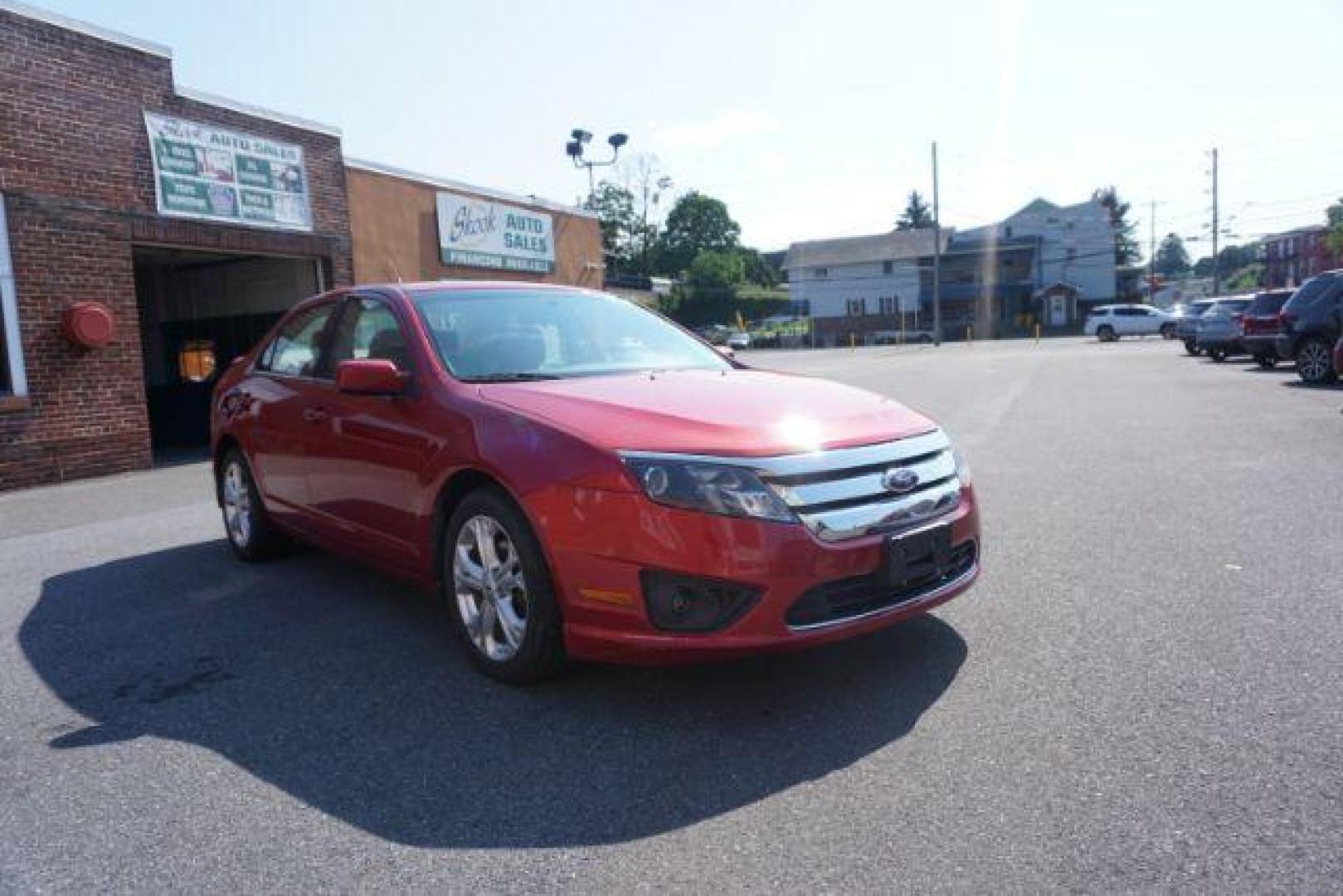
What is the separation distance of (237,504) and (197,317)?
12.3m

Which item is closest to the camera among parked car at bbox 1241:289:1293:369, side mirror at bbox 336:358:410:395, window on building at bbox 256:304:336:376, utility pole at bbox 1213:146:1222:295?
side mirror at bbox 336:358:410:395

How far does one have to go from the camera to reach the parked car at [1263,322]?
62.6ft

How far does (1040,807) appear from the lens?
269 centimetres

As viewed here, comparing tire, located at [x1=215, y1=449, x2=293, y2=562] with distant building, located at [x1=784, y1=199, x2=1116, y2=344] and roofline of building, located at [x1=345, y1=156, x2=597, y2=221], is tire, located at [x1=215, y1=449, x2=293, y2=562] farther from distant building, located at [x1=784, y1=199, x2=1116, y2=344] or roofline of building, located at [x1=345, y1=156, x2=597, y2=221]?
distant building, located at [x1=784, y1=199, x2=1116, y2=344]

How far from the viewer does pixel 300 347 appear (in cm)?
552

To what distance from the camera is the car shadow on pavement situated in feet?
9.38

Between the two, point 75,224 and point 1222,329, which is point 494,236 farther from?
point 1222,329

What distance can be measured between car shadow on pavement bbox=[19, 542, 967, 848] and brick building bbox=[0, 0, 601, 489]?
7.12m

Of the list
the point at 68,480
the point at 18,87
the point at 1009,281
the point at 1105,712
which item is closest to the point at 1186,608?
the point at 1105,712

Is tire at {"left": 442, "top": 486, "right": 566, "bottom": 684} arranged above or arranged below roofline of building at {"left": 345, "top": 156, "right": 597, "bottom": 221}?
below

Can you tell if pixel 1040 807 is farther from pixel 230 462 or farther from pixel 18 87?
pixel 18 87

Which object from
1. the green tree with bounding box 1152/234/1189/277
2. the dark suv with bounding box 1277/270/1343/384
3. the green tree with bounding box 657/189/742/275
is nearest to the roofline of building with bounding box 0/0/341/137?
the dark suv with bounding box 1277/270/1343/384

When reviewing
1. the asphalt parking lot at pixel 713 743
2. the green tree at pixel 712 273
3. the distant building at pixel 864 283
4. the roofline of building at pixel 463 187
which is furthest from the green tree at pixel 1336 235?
the asphalt parking lot at pixel 713 743

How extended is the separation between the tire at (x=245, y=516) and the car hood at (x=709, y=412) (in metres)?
2.65
